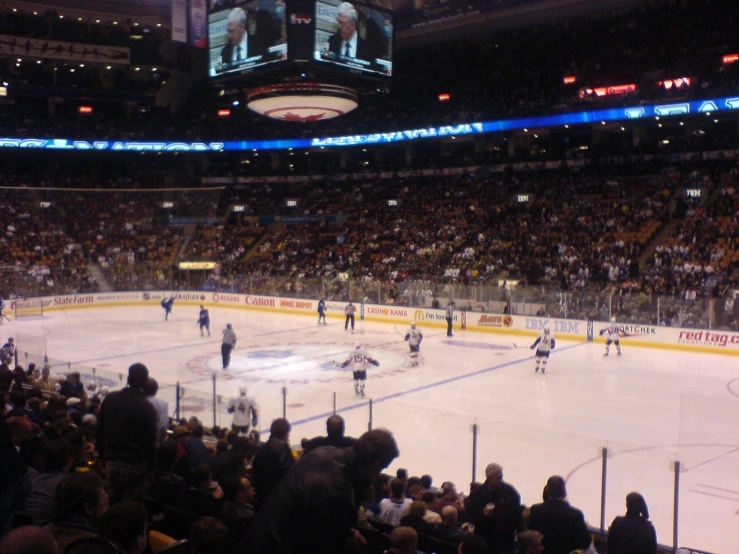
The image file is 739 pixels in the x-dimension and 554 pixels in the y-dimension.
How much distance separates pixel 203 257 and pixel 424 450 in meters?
33.9

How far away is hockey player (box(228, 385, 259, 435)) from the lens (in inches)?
361

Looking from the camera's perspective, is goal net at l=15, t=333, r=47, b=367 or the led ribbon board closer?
goal net at l=15, t=333, r=47, b=367

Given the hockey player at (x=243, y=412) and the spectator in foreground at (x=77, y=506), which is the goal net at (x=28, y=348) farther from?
the spectator in foreground at (x=77, y=506)

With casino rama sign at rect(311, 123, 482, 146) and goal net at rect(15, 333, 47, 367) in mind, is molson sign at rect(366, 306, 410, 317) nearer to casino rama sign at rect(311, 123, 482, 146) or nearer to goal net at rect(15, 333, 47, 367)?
casino rama sign at rect(311, 123, 482, 146)

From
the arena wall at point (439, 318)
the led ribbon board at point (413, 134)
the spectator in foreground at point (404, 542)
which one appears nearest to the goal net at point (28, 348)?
the spectator in foreground at point (404, 542)

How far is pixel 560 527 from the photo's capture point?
447 centimetres

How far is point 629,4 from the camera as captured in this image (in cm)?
3262


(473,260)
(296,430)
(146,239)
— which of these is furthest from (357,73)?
(146,239)

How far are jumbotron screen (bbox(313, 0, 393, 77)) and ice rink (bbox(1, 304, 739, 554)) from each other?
7921 mm

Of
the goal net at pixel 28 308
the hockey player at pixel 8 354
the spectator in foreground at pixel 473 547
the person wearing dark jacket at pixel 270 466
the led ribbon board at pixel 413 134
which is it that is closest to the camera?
the spectator in foreground at pixel 473 547

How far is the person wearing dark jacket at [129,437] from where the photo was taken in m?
4.47

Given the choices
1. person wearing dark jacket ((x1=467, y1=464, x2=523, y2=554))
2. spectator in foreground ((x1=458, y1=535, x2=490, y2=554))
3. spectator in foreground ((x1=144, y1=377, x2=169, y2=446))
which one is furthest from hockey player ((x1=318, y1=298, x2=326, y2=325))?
spectator in foreground ((x1=458, y1=535, x2=490, y2=554))

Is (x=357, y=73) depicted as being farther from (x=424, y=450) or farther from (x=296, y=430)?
(x=424, y=450)

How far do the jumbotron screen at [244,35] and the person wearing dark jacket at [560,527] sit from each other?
563 inches
